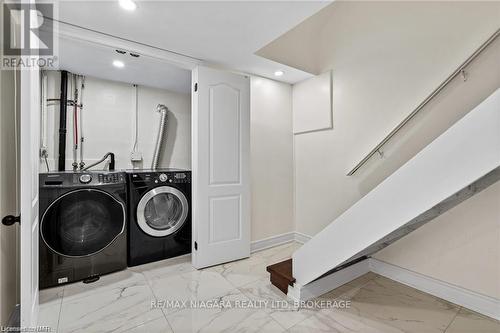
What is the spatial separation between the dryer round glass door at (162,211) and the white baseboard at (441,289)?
6.91ft

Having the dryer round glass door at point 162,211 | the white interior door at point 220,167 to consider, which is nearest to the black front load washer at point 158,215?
the dryer round glass door at point 162,211

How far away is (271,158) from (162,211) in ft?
4.83

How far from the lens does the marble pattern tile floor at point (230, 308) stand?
154cm

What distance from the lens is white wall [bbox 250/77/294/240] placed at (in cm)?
290

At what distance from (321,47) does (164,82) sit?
2023 mm

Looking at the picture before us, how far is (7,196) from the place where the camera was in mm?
1445

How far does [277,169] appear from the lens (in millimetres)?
3086

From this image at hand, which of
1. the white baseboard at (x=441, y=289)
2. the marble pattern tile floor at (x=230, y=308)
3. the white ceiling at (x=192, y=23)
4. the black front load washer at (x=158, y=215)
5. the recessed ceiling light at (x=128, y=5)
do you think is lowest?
the marble pattern tile floor at (x=230, y=308)

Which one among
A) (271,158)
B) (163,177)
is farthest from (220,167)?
(271,158)

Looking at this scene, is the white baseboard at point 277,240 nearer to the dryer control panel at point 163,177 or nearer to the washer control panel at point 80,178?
the dryer control panel at point 163,177

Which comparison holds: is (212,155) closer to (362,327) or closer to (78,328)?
(78,328)

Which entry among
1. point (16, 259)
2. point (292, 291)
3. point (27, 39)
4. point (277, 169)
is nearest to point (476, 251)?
point (292, 291)

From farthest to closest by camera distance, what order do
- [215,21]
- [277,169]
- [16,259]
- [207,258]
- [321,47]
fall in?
[277,169], [321,47], [207,258], [215,21], [16,259]

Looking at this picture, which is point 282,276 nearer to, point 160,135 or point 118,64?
point 160,135
